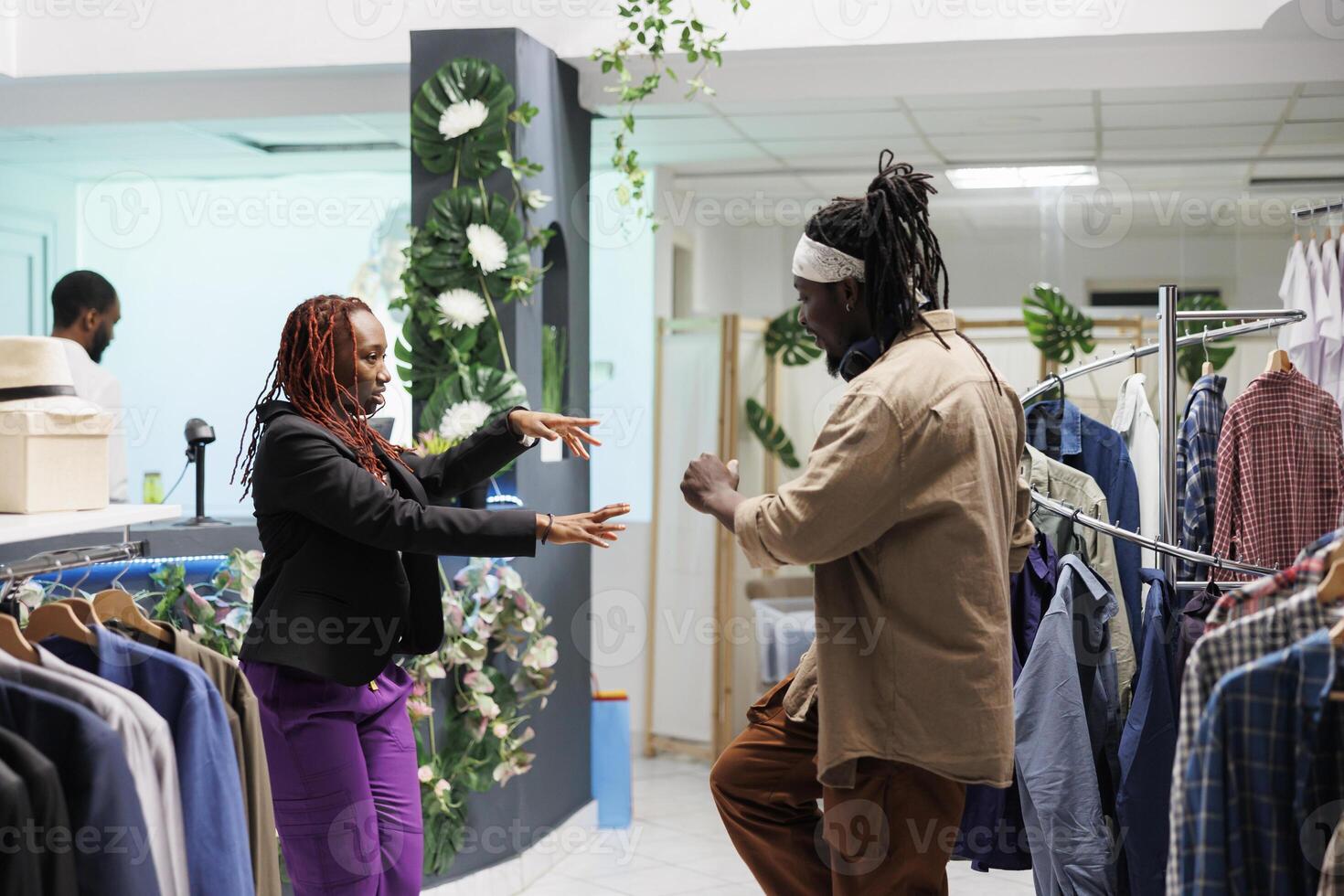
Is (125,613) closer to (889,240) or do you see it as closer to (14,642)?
(14,642)

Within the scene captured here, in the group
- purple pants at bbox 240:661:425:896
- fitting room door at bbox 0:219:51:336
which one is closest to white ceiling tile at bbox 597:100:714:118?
purple pants at bbox 240:661:425:896

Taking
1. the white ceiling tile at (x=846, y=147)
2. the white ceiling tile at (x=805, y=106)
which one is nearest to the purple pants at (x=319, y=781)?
the white ceiling tile at (x=805, y=106)

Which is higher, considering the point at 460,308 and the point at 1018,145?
the point at 1018,145

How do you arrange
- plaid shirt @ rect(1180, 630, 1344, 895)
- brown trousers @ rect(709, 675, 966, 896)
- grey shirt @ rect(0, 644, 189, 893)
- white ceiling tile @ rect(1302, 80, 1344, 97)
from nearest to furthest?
plaid shirt @ rect(1180, 630, 1344, 895) < grey shirt @ rect(0, 644, 189, 893) < brown trousers @ rect(709, 675, 966, 896) < white ceiling tile @ rect(1302, 80, 1344, 97)

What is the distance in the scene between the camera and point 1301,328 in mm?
3852

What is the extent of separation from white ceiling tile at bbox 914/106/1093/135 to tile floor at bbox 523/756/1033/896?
2.59 meters

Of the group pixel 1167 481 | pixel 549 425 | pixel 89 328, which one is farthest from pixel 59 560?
pixel 89 328

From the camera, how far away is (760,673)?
546 centimetres

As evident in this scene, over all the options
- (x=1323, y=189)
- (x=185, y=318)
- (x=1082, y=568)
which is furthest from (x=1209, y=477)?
(x=185, y=318)

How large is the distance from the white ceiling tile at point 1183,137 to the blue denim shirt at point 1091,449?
7.75ft

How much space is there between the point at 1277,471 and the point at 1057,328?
6.13 feet

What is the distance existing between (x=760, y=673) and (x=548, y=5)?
273 centimetres

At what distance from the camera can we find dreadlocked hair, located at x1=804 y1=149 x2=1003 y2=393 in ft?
7.54

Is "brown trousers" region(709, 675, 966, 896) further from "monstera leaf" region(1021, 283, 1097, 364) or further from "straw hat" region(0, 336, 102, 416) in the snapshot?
"monstera leaf" region(1021, 283, 1097, 364)
